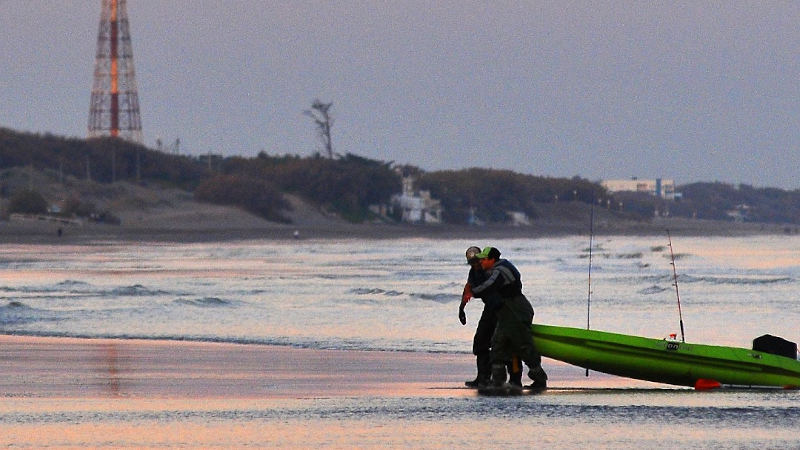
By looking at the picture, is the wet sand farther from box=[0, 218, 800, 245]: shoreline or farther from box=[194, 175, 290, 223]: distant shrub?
box=[194, 175, 290, 223]: distant shrub

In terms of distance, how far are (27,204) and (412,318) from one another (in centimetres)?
8268

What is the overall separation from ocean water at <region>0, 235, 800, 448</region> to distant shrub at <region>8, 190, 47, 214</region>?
139 feet

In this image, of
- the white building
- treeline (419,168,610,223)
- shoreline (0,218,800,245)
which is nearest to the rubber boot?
shoreline (0,218,800,245)

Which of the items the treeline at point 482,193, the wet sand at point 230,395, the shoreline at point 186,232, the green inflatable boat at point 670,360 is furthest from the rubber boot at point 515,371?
the treeline at point 482,193

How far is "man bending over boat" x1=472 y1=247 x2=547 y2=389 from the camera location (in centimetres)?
1451

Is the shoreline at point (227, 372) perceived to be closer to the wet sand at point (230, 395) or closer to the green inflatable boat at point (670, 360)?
the wet sand at point (230, 395)

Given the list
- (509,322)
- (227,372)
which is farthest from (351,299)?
(509,322)

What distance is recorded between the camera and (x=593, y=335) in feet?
48.5

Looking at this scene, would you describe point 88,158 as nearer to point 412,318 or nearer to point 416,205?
point 416,205

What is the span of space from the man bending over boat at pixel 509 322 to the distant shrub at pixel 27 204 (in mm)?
92248

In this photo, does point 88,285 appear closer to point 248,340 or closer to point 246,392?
point 248,340

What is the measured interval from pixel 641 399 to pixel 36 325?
1208cm

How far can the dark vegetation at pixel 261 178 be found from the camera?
409 ft

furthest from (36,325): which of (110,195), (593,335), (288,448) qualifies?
(110,195)
